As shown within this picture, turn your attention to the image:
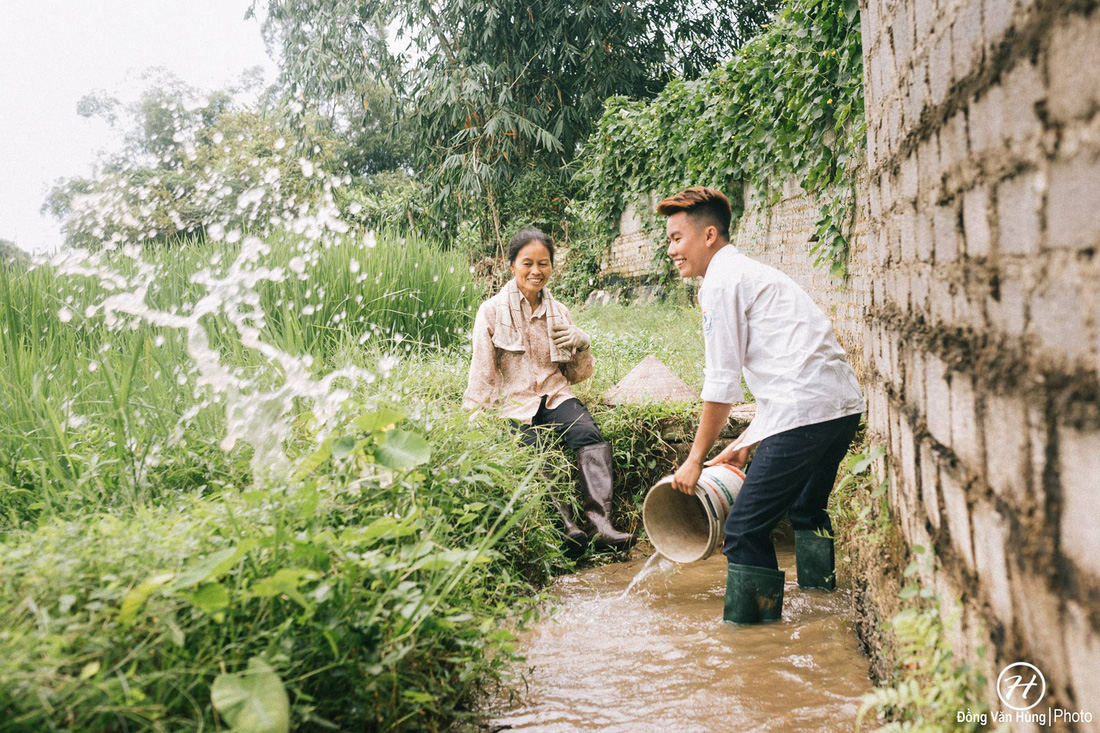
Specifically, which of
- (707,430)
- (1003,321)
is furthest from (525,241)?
(1003,321)

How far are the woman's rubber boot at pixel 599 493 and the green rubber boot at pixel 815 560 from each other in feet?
3.30

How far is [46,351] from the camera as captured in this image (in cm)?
397

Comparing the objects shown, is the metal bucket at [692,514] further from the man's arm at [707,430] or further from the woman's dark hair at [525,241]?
the woman's dark hair at [525,241]

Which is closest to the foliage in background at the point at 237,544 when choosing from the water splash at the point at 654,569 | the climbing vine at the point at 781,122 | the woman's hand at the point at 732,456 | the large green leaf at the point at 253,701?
the large green leaf at the point at 253,701

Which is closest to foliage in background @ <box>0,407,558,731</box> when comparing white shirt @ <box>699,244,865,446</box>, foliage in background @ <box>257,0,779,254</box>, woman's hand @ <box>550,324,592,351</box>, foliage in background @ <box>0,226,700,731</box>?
foliage in background @ <box>0,226,700,731</box>

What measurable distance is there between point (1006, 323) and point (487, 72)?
13175mm

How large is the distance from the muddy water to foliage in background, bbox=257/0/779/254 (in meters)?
10.5

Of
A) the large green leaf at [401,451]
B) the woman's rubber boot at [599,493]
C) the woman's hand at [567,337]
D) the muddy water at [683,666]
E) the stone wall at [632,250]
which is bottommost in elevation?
the muddy water at [683,666]

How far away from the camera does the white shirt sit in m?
3.16

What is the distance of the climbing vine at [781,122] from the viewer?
5.22 metres

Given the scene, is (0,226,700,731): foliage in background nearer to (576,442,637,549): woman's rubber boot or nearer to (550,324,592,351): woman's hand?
(576,442,637,549): woman's rubber boot

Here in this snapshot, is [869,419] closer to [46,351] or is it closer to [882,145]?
[882,145]

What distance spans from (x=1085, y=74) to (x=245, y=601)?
1759 mm

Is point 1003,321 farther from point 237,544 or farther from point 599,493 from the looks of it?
point 599,493
